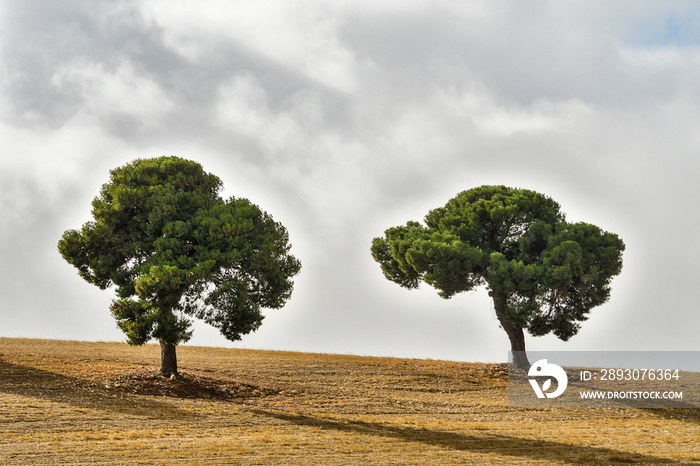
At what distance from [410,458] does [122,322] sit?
12.2 meters

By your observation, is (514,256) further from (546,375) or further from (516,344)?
(546,375)

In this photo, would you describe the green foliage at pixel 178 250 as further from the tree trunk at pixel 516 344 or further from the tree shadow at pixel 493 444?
the tree trunk at pixel 516 344

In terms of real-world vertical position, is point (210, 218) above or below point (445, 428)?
above

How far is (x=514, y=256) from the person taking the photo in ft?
101

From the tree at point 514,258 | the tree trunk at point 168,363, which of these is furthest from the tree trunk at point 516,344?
the tree trunk at point 168,363

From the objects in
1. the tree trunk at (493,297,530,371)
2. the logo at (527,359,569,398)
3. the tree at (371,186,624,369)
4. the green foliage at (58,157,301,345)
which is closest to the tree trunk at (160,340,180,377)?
the green foliage at (58,157,301,345)

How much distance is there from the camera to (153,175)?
78.9ft

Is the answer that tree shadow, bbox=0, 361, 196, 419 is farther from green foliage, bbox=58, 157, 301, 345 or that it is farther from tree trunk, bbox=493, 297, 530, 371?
tree trunk, bbox=493, 297, 530, 371

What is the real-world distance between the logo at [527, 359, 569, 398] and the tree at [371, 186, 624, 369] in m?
1.54

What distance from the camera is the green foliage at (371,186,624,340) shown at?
91.4ft

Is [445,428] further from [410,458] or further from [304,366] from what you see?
[304,366]

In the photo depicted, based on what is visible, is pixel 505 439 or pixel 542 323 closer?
pixel 505 439

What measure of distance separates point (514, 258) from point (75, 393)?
2030 cm

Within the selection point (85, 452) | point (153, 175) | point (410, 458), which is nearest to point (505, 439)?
point (410, 458)
